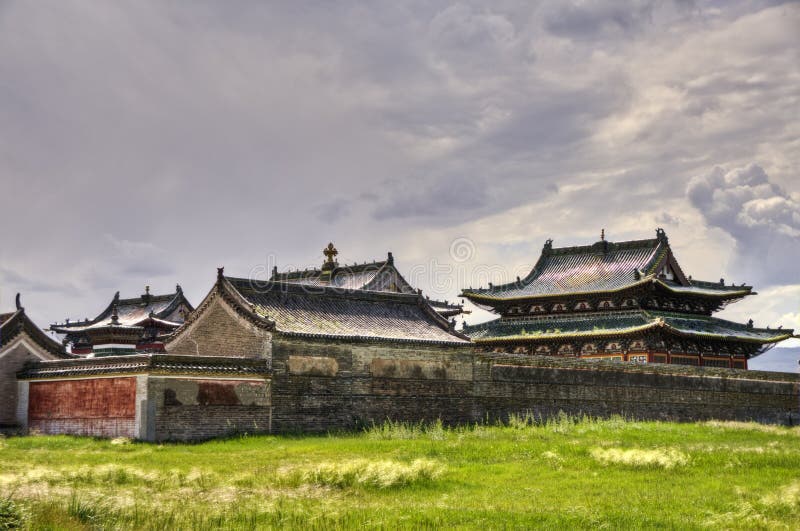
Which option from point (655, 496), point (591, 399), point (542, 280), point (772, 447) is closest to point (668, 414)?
point (591, 399)

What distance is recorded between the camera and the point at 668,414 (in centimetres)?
4422

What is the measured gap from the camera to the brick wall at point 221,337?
32.9 metres

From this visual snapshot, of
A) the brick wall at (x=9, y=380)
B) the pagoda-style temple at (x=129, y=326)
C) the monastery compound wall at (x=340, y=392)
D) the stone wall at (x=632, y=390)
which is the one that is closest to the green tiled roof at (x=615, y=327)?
the stone wall at (x=632, y=390)

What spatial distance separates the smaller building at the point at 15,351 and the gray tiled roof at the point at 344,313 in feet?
24.1

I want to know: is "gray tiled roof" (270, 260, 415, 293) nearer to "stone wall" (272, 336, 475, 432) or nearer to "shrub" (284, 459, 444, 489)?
"stone wall" (272, 336, 475, 432)

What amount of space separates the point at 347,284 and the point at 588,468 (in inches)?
1255

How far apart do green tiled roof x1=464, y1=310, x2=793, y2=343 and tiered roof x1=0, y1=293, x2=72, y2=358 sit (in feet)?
82.4

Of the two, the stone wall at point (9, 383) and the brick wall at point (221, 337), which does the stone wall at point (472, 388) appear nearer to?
the brick wall at point (221, 337)

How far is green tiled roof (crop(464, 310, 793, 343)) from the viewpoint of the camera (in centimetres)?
4881

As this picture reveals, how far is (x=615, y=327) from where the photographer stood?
49.2m

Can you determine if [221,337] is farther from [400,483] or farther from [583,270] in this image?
[583,270]

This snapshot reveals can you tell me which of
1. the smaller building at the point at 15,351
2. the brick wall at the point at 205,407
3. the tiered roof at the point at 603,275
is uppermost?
the tiered roof at the point at 603,275

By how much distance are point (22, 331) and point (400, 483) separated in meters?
20.4

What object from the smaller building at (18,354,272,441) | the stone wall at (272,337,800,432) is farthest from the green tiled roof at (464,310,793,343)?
the smaller building at (18,354,272,441)
